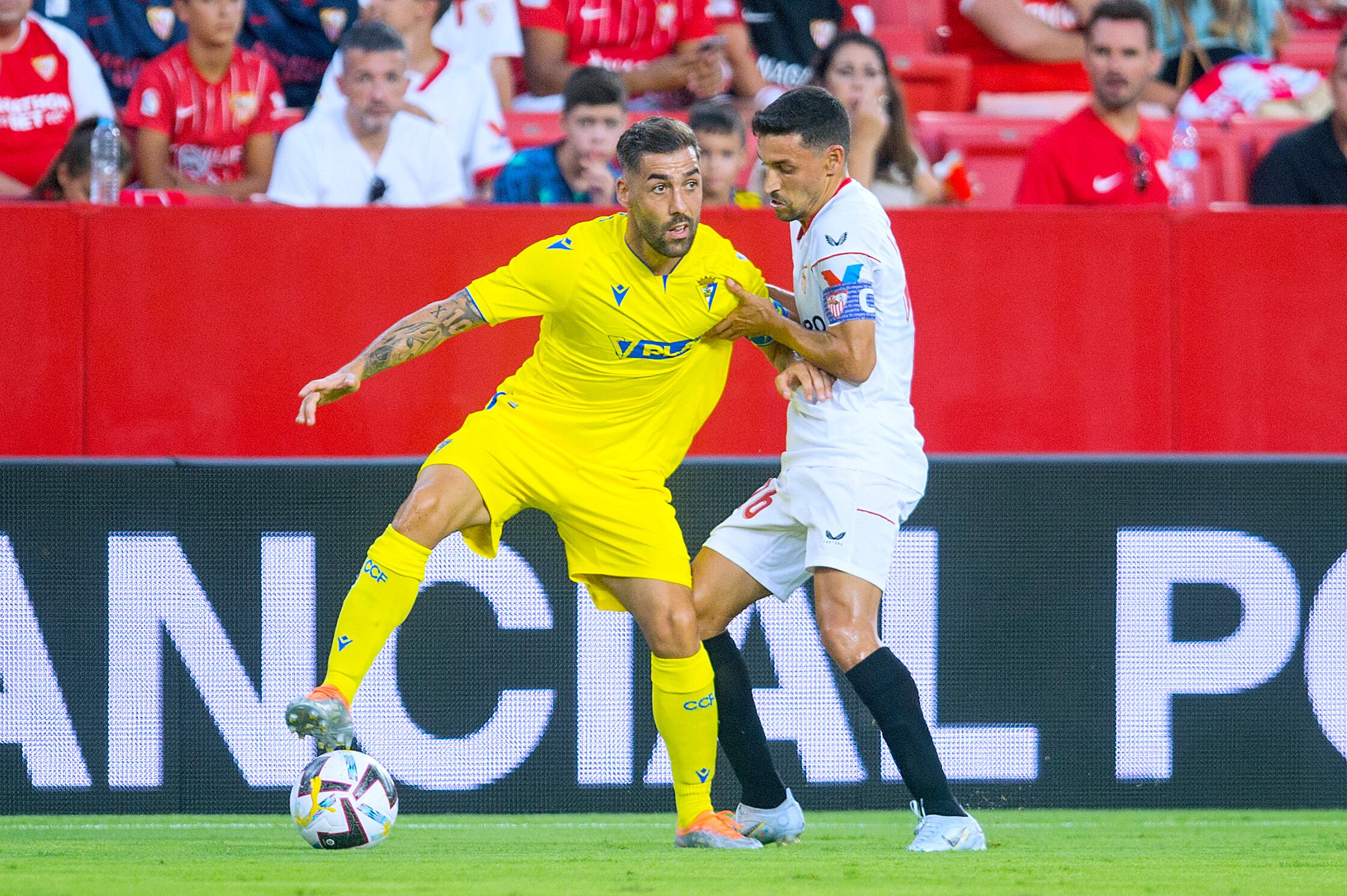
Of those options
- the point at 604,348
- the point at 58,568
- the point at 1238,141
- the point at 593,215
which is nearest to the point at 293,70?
the point at 593,215

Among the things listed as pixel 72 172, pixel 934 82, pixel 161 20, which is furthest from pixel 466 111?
pixel 934 82

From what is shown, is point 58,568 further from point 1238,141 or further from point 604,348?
point 1238,141

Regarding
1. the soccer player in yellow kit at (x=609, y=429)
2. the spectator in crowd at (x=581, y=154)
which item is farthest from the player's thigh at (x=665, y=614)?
the spectator in crowd at (x=581, y=154)

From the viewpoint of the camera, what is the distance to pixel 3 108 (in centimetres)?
705

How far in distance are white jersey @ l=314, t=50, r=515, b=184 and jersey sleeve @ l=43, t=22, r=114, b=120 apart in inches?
35.9

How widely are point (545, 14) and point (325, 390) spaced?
13.5ft

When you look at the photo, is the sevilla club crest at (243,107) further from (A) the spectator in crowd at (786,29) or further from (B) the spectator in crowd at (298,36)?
(A) the spectator in crowd at (786,29)

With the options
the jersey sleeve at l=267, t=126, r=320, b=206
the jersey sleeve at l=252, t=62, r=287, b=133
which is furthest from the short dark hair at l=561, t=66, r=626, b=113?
the jersey sleeve at l=252, t=62, r=287, b=133

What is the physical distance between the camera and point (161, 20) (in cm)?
780

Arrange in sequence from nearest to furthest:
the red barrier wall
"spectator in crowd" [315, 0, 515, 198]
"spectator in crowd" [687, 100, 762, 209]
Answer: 1. the red barrier wall
2. "spectator in crowd" [687, 100, 762, 209]
3. "spectator in crowd" [315, 0, 515, 198]

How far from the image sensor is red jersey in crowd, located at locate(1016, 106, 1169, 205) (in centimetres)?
680

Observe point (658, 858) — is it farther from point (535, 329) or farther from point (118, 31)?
point (118, 31)

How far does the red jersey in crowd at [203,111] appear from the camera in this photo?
7066 millimetres

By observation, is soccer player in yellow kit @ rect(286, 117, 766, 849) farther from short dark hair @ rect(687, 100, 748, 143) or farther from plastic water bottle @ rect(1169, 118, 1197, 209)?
plastic water bottle @ rect(1169, 118, 1197, 209)
